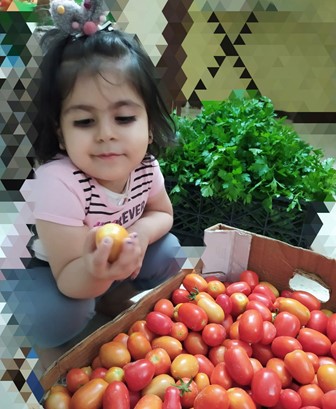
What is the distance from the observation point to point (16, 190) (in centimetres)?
35

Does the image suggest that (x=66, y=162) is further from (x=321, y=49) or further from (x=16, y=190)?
(x=321, y=49)

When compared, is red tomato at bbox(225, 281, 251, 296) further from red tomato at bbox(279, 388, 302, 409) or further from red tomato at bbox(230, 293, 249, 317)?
red tomato at bbox(279, 388, 302, 409)

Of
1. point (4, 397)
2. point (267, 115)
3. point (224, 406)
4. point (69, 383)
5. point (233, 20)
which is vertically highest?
point (233, 20)

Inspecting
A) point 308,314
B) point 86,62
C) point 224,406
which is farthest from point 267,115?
point 224,406

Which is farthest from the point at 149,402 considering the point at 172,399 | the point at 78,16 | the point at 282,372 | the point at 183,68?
the point at 183,68

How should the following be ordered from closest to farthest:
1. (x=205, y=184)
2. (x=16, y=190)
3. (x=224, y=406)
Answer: (x=16, y=190)
(x=224, y=406)
(x=205, y=184)

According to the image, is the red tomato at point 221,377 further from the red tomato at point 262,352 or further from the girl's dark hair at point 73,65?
the girl's dark hair at point 73,65

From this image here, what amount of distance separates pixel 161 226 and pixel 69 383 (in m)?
0.39

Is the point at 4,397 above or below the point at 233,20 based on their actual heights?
below

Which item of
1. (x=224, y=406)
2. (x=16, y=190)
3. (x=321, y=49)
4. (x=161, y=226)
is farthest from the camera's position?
(x=321, y=49)

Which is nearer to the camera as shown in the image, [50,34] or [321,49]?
[50,34]

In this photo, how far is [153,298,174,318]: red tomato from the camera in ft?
2.87

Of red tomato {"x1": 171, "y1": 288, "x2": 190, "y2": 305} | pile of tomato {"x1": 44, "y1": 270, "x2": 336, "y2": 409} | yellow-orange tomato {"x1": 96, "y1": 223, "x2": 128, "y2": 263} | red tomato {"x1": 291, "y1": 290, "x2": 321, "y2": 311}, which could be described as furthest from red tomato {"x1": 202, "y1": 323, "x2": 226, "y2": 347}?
yellow-orange tomato {"x1": 96, "y1": 223, "x2": 128, "y2": 263}

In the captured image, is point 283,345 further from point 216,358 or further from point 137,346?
point 137,346
